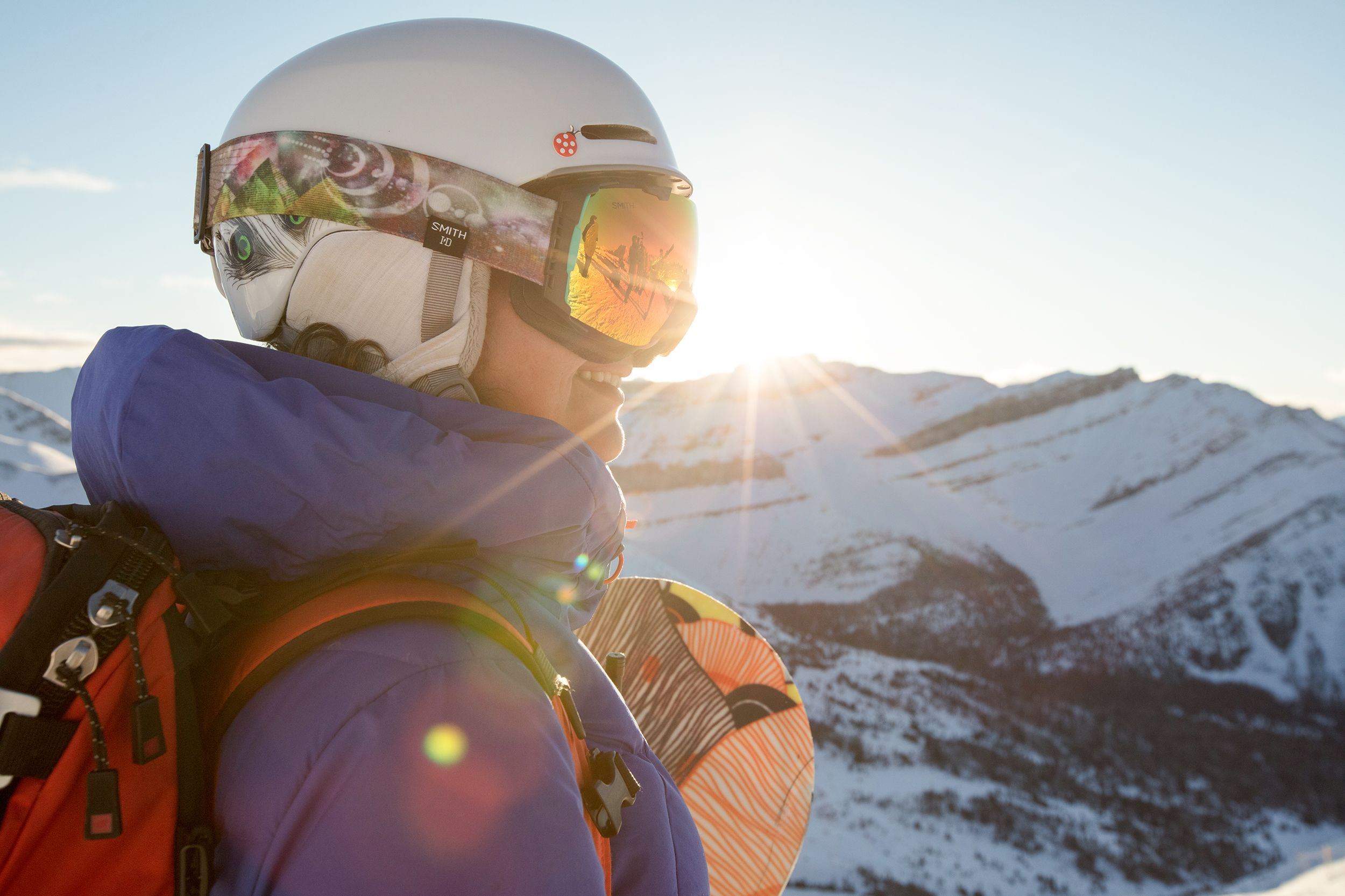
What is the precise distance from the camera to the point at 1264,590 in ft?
104

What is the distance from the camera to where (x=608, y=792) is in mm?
1117

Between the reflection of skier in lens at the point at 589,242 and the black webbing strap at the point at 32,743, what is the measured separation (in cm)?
127

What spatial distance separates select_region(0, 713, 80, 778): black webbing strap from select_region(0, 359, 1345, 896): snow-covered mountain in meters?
10.8

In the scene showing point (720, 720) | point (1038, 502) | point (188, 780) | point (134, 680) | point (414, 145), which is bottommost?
point (1038, 502)

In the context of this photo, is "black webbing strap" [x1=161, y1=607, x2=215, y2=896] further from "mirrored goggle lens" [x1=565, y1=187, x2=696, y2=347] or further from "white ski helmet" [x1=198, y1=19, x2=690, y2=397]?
"mirrored goggle lens" [x1=565, y1=187, x2=696, y2=347]

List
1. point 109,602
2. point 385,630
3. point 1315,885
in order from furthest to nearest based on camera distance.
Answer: point 1315,885 → point 385,630 → point 109,602

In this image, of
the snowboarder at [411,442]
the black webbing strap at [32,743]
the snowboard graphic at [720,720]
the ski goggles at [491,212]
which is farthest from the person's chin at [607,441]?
the snowboard graphic at [720,720]

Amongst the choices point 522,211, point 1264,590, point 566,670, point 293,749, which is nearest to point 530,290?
point 522,211

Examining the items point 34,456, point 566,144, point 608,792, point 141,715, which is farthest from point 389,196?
point 34,456

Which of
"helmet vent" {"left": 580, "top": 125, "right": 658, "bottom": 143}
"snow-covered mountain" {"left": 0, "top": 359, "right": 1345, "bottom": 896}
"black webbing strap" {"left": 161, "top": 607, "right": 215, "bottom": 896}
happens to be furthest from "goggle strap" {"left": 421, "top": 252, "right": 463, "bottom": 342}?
"snow-covered mountain" {"left": 0, "top": 359, "right": 1345, "bottom": 896}

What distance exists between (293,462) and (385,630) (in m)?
0.29

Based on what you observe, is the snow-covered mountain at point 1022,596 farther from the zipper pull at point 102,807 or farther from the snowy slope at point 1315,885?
the zipper pull at point 102,807

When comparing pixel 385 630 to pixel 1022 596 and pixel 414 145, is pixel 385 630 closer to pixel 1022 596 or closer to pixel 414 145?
pixel 414 145

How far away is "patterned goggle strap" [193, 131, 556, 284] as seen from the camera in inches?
65.4
